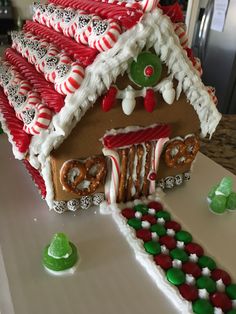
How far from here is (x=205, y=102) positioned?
1.07 m

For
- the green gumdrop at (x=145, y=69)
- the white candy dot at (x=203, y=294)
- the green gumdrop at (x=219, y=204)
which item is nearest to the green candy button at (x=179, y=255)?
the white candy dot at (x=203, y=294)

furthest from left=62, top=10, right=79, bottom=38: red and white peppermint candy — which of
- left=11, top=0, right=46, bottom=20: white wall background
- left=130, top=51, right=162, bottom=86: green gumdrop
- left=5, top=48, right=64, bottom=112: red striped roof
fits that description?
left=11, top=0, right=46, bottom=20: white wall background

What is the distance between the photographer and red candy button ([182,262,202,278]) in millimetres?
835

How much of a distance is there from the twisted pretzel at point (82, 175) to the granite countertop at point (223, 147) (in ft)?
1.95

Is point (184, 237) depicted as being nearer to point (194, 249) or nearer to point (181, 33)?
point (194, 249)

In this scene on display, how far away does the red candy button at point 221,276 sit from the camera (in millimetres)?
822

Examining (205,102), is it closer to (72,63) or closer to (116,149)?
(116,149)

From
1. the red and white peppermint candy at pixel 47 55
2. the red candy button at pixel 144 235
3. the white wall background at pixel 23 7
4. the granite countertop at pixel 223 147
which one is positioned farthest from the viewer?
the white wall background at pixel 23 7

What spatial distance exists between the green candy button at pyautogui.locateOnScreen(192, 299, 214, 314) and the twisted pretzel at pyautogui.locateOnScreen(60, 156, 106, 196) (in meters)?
0.45

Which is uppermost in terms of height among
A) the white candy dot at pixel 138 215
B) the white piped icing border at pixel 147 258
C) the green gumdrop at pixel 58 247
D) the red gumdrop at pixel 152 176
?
the red gumdrop at pixel 152 176

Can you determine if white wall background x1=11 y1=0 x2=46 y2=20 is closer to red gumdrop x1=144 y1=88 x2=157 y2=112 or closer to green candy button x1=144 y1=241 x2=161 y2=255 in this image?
red gumdrop x1=144 y1=88 x2=157 y2=112

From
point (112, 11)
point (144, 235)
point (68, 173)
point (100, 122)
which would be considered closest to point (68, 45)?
point (112, 11)

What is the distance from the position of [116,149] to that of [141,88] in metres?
0.20

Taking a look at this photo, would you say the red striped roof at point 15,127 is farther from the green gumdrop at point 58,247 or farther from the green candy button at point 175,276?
the green candy button at point 175,276
